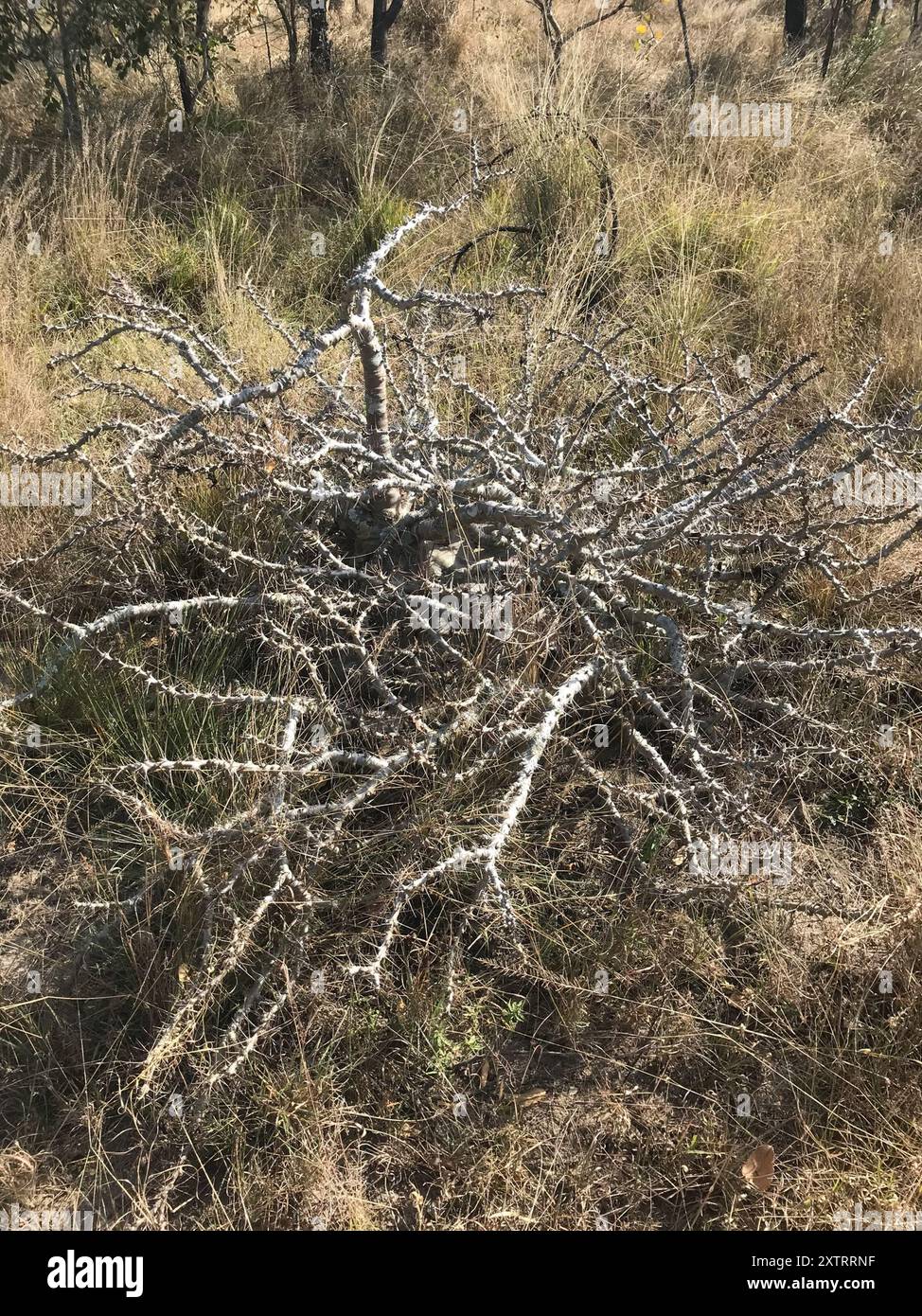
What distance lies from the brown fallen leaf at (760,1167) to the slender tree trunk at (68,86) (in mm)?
4939

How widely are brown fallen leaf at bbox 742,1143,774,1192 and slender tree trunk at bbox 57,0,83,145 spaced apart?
194 inches

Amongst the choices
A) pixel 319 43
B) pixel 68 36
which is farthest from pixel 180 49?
pixel 319 43

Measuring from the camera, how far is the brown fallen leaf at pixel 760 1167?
1818mm

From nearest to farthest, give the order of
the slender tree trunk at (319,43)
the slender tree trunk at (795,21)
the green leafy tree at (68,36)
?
the green leafy tree at (68,36) < the slender tree trunk at (319,43) < the slender tree trunk at (795,21)

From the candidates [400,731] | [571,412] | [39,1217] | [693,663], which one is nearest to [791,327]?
[571,412]

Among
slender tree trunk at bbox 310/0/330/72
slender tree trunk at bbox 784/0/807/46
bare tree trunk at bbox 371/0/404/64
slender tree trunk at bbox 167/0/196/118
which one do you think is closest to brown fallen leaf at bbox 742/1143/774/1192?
slender tree trunk at bbox 167/0/196/118

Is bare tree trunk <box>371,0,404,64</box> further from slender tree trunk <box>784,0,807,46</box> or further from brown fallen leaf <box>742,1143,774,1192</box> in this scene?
brown fallen leaf <box>742,1143,774,1192</box>

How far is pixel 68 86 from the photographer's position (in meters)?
4.53

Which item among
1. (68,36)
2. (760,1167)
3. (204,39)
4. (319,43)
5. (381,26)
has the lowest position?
(760,1167)

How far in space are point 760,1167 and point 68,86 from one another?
16.5 ft

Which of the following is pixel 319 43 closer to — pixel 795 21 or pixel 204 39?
pixel 204 39

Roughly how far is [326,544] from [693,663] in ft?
3.24

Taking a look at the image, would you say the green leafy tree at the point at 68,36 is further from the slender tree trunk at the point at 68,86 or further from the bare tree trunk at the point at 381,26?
the bare tree trunk at the point at 381,26

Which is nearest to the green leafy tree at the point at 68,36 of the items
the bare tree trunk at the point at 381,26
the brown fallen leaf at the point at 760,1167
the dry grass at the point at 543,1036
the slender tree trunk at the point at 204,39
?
the slender tree trunk at the point at 204,39
